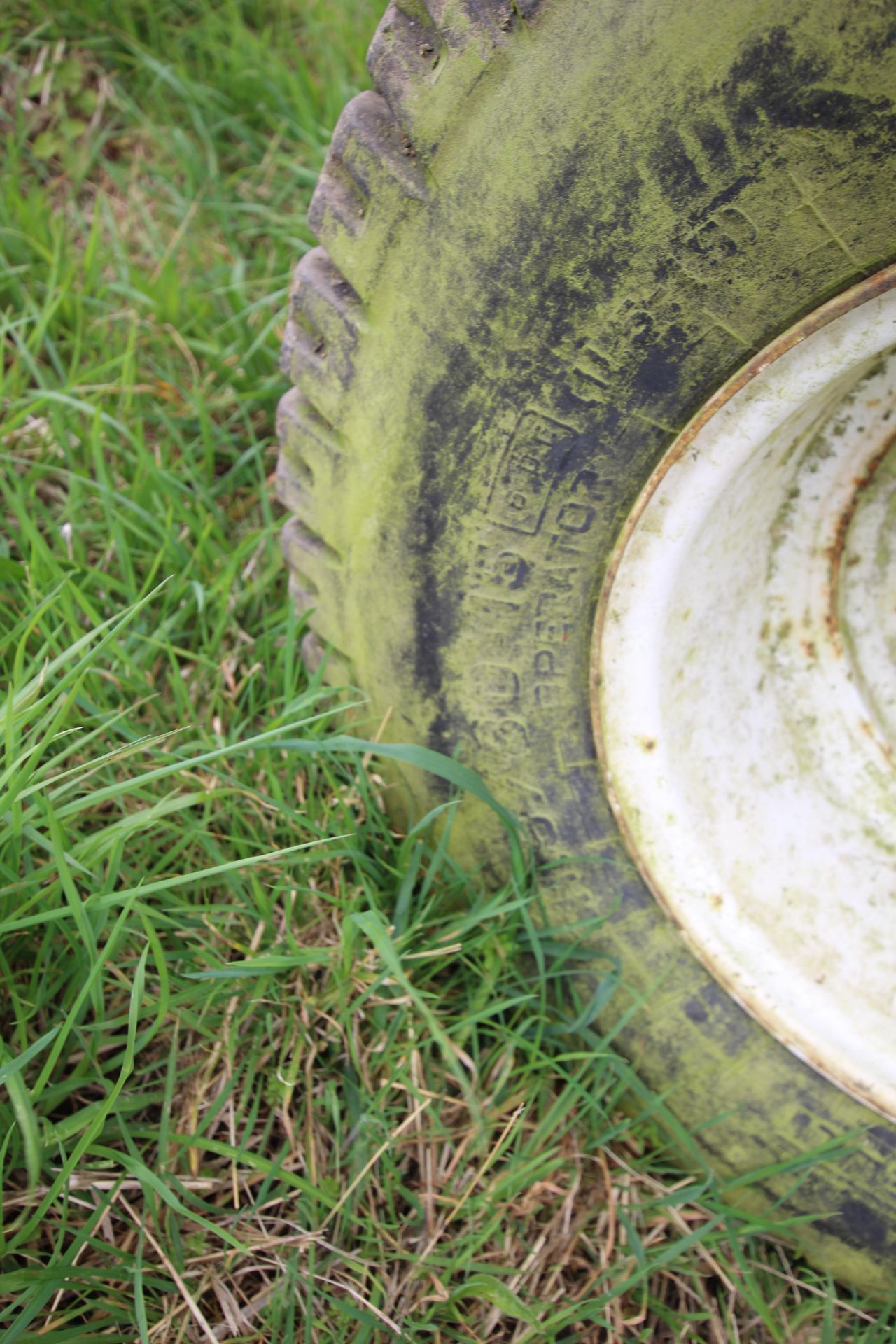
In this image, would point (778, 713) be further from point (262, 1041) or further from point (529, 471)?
point (262, 1041)

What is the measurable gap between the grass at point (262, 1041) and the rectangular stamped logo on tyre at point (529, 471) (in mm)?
306

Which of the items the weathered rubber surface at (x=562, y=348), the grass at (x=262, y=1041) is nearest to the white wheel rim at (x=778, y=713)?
the weathered rubber surface at (x=562, y=348)

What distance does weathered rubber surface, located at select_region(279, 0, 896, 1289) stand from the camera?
2.15 feet

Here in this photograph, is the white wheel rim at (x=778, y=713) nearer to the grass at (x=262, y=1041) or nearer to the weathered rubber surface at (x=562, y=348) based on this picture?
the weathered rubber surface at (x=562, y=348)

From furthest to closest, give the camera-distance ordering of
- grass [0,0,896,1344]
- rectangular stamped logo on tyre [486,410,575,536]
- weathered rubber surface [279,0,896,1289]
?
grass [0,0,896,1344] < rectangular stamped logo on tyre [486,410,575,536] < weathered rubber surface [279,0,896,1289]

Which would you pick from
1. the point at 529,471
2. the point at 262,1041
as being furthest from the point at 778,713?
the point at 262,1041

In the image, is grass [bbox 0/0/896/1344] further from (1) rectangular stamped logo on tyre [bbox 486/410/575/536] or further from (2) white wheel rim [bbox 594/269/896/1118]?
(1) rectangular stamped logo on tyre [bbox 486/410/575/536]

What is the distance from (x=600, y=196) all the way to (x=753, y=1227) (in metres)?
1.01

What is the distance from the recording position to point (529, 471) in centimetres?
85

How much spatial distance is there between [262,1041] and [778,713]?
703 millimetres

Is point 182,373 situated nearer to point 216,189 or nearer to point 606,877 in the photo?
point 216,189

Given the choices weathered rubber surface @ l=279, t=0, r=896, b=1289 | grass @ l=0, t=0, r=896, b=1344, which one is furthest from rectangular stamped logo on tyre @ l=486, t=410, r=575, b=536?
grass @ l=0, t=0, r=896, b=1344

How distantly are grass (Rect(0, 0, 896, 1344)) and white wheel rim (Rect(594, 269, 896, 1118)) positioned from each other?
0.19m

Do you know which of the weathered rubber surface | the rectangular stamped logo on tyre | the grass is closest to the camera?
the weathered rubber surface
